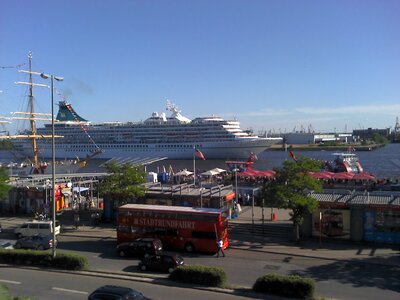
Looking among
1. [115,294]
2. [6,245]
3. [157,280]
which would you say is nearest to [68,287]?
[157,280]

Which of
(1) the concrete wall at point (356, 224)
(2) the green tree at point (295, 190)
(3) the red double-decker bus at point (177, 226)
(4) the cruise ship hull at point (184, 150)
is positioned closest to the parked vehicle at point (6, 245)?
(3) the red double-decker bus at point (177, 226)

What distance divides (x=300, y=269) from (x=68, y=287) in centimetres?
805

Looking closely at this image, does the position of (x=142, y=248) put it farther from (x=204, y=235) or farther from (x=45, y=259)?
(x=45, y=259)

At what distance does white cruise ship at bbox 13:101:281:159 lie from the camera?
87625 mm

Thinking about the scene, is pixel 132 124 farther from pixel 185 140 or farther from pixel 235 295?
pixel 235 295

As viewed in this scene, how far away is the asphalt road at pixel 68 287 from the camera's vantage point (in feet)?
38.6

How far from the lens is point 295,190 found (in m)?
19.2

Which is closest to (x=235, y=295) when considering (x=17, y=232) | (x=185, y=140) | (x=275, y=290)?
(x=275, y=290)

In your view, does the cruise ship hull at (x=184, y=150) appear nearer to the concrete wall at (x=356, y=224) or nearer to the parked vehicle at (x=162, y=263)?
the concrete wall at (x=356, y=224)

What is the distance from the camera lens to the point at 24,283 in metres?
13.1

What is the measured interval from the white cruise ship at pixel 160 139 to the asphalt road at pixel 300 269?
67029 millimetres

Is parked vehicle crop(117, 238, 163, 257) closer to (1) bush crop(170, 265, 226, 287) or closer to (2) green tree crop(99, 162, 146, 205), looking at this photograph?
(1) bush crop(170, 265, 226, 287)

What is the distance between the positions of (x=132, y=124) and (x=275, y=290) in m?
87.6

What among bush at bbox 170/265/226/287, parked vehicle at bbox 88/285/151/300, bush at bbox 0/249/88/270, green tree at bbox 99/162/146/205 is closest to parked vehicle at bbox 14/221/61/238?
green tree at bbox 99/162/146/205
